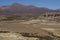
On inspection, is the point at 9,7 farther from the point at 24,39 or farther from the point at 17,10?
the point at 24,39

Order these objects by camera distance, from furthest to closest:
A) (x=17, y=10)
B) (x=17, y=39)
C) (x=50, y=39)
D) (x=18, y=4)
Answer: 1. (x=18, y=4)
2. (x=17, y=10)
3. (x=50, y=39)
4. (x=17, y=39)

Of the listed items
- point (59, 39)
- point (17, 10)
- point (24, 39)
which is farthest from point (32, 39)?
point (17, 10)

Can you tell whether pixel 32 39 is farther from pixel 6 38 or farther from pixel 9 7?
pixel 9 7

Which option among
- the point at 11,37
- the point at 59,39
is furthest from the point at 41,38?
the point at 11,37

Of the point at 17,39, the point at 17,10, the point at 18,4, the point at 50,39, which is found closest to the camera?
the point at 17,39

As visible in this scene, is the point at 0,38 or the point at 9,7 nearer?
the point at 0,38

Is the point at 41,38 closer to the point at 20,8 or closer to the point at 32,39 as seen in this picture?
the point at 32,39

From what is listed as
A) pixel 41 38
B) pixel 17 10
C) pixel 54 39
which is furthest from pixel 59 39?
pixel 17 10

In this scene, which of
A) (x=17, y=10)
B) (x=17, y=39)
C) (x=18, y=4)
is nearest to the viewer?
(x=17, y=39)

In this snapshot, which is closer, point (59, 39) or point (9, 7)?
point (59, 39)
